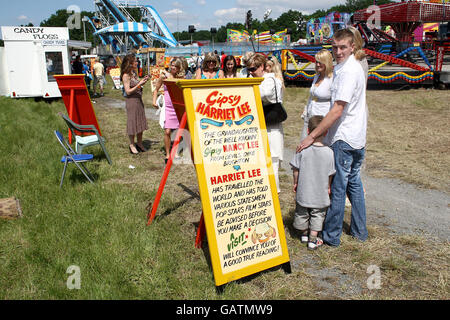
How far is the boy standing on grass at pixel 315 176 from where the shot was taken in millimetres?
3551

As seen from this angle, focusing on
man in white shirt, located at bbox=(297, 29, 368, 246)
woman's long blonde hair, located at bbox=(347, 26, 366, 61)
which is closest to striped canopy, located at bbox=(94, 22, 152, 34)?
woman's long blonde hair, located at bbox=(347, 26, 366, 61)

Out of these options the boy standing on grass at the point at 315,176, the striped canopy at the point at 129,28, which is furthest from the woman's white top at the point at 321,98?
the striped canopy at the point at 129,28

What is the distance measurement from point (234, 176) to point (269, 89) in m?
1.41

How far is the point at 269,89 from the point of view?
4.21m

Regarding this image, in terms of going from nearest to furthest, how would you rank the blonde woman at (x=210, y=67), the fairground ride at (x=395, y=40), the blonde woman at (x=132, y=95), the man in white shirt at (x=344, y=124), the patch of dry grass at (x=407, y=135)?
1. the man in white shirt at (x=344, y=124)
2. the blonde woman at (x=210, y=67)
3. the patch of dry grass at (x=407, y=135)
4. the blonde woman at (x=132, y=95)
5. the fairground ride at (x=395, y=40)

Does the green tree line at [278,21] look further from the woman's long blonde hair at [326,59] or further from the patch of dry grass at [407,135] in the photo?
the woman's long blonde hair at [326,59]

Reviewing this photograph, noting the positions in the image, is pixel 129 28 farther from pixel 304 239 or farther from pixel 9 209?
pixel 304 239

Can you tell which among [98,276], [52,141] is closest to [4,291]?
[98,276]

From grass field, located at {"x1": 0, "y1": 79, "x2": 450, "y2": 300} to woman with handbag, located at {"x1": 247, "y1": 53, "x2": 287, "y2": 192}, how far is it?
91cm

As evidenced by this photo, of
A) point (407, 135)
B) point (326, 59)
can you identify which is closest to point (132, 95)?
point (326, 59)

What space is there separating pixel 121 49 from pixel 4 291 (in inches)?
1594

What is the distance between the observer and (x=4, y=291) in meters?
3.10

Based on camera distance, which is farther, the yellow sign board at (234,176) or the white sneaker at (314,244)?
the white sneaker at (314,244)

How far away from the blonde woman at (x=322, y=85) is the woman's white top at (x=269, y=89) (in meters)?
0.41
